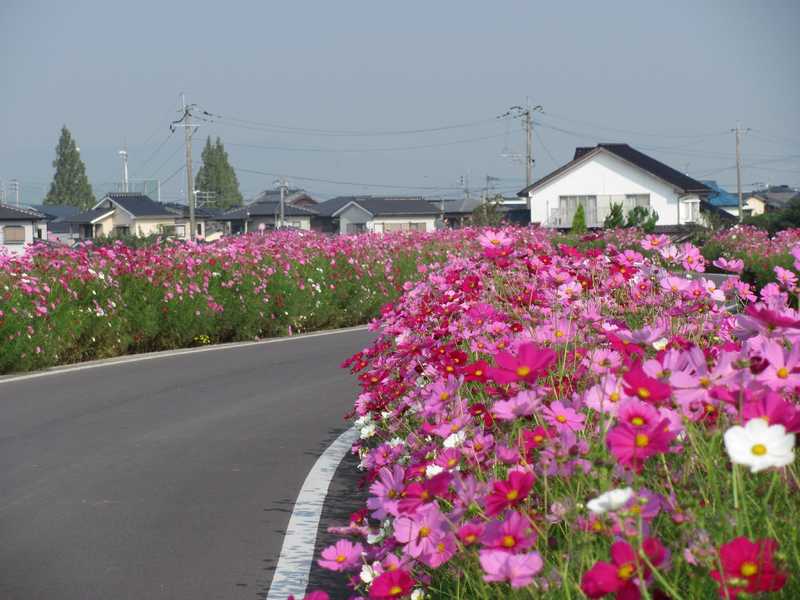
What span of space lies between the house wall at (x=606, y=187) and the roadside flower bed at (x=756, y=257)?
3768 centimetres

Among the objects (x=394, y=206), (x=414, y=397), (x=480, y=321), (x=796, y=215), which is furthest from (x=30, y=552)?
(x=394, y=206)

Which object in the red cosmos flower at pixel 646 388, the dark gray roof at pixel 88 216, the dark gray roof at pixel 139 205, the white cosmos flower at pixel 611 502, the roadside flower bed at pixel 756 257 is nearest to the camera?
the white cosmos flower at pixel 611 502

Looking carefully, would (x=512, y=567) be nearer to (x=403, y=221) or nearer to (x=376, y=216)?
(x=376, y=216)

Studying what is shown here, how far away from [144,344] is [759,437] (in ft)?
50.8

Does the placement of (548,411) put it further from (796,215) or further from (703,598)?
(796,215)

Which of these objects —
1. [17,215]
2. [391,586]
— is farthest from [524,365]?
[17,215]

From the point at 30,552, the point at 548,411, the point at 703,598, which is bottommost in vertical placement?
the point at 30,552

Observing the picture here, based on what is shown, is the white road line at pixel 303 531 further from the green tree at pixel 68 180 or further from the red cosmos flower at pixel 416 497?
the green tree at pixel 68 180

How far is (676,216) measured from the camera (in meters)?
69.4

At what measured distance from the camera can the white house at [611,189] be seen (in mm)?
69375

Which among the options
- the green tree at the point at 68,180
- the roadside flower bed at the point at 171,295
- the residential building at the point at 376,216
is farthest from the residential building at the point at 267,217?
the roadside flower bed at the point at 171,295

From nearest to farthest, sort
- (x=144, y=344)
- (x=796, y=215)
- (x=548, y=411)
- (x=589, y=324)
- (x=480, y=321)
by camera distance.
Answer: (x=548, y=411), (x=589, y=324), (x=480, y=321), (x=144, y=344), (x=796, y=215)

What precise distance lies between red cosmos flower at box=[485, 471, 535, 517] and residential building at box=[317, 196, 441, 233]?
92.3 meters

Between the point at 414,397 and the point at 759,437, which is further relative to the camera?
the point at 414,397
